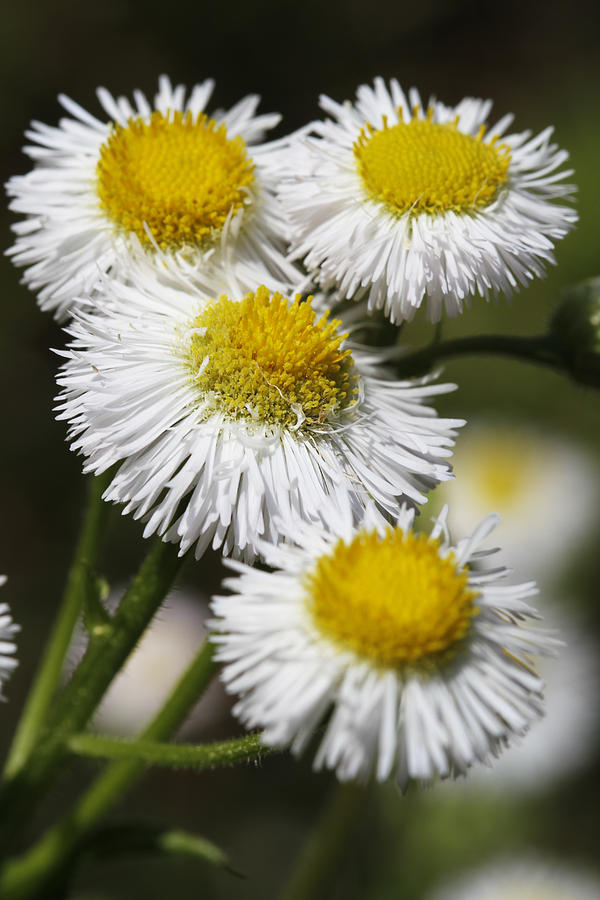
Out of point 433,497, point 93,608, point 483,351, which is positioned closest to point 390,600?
point 93,608

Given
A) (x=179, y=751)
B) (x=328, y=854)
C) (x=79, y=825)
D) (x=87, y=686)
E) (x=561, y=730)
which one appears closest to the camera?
(x=179, y=751)

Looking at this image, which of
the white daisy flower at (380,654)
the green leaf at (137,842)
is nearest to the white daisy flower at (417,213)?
the white daisy flower at (380,654)

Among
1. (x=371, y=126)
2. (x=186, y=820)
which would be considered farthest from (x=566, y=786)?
(x=371, y=126)

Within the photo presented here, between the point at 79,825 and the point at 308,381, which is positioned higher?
the point at 308,381

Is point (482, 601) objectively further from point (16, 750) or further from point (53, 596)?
point (53, 596)

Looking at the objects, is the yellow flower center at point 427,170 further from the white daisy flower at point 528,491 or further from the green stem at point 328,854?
the white daisy flower at point 528,491

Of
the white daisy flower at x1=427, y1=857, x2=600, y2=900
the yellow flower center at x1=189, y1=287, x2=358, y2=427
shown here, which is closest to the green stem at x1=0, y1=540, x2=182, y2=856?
the yellow flower center at x1=189, y1=287, x2=358, y2=427

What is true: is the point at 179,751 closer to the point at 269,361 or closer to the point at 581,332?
the point at 269,361
